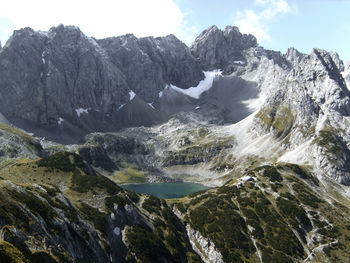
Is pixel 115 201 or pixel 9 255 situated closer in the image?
pixel 9 255

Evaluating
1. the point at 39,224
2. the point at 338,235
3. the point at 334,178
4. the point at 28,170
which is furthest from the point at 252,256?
the point at 334,178

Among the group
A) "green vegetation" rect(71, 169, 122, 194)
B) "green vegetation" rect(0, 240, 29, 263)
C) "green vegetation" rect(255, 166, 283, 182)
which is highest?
"green vegetation" rect(0, 240, 29, 263)

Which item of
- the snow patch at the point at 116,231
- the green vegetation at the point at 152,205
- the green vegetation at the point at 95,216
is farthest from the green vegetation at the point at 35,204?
the green vegetation at the point at 152,205

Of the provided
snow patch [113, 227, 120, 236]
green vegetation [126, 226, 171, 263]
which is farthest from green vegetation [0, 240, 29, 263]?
snow patch [113, 227, 120, 236]

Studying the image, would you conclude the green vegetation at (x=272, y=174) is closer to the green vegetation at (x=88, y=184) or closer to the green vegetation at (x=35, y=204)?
the green vegetation at (x=88, y=184)

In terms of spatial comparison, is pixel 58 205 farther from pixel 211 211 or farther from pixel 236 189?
pixel 236 189

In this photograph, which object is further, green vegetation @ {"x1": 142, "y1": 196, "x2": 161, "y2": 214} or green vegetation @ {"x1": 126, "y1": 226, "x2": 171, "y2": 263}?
green vegetation @ {"x1": 142, "y1": 196, "x2": 161, "y2": 214}

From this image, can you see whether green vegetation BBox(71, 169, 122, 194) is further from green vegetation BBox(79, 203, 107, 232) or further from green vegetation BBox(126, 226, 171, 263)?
green vegetation BBox(126, 226, 171, 263)

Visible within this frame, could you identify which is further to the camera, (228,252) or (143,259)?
(228,252)

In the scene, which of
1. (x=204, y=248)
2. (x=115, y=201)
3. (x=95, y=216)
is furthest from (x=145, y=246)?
(x=204, y=248)

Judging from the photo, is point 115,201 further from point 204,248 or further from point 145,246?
point 204,248

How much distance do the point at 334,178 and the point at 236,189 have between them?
282 feet

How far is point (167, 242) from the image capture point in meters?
80.4

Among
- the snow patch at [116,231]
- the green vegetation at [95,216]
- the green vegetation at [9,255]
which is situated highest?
the green vegetation at [9,255]
